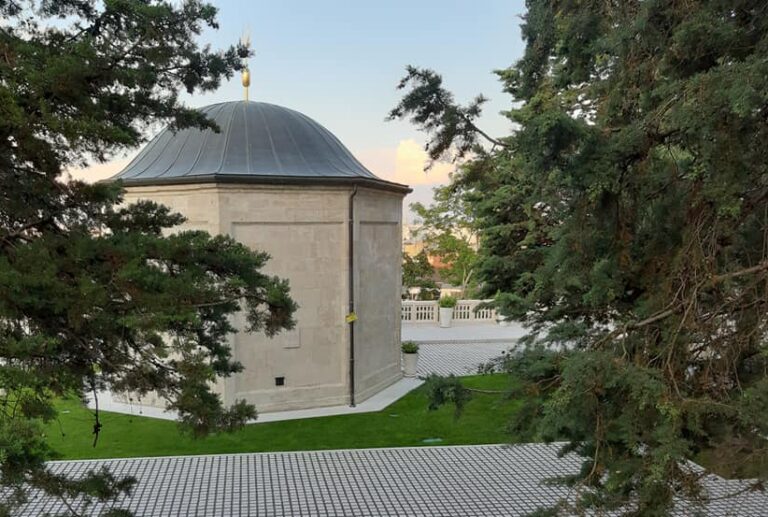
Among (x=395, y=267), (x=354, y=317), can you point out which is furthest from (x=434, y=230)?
(x=354, y=317)

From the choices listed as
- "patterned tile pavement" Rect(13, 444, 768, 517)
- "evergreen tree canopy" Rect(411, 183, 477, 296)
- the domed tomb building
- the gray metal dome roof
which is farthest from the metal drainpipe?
"evergreen tree canopy" Rect(411, 183, 477, 296)

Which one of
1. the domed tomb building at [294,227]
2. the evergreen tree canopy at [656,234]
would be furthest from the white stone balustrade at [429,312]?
the evergreen tree canopy at [656,234]

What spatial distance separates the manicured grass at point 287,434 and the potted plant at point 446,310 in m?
12.2

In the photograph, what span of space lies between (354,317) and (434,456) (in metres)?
4.18

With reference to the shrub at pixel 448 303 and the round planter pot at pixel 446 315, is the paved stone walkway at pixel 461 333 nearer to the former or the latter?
the round planter pot at pixel 446 315

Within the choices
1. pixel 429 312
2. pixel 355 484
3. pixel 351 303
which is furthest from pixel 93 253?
pixel 429 312

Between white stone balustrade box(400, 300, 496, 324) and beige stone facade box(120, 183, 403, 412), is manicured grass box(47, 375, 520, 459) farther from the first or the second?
white stone balustrade box(400, 300, 496, 324)

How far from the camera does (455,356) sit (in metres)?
20.0

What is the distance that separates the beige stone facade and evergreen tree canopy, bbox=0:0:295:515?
6493 millimetres

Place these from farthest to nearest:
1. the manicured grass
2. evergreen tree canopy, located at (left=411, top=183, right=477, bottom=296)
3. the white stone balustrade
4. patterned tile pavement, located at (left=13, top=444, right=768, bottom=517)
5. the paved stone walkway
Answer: evergreen tree canopy, located at (left=411, top=183, right=477, bottom=296), the white stone balustrade, the paved stone walkway, the manicured grass, patterned tile pavement, located at (left=13, top=444, right=768, bottom=517)

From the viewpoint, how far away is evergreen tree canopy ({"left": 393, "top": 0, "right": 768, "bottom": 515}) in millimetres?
4410

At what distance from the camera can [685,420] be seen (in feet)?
15.1

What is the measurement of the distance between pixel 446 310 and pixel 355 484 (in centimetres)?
1672

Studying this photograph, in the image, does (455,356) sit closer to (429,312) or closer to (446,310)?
(446,310)
